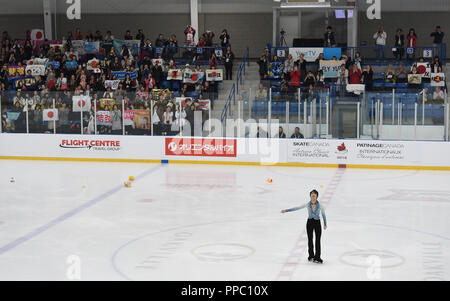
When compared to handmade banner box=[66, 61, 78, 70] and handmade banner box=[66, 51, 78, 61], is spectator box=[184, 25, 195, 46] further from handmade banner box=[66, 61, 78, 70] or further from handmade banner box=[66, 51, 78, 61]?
handmade banner box=[66, 61, 78, 70]

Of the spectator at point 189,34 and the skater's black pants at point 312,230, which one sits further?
the spectator at point 189,34

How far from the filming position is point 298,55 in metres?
27.2

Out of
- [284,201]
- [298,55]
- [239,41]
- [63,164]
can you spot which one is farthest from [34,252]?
[239,41]

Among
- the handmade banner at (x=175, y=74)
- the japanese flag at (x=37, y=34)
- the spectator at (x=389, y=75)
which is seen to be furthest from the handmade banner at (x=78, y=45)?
the spectator at (x=389, y=75)

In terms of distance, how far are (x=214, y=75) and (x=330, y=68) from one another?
164 inches

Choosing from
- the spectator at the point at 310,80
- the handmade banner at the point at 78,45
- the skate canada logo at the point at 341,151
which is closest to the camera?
the skate canada logo at the point at 341,151

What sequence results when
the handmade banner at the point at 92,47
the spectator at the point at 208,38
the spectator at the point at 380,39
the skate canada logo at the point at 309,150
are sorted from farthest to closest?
1. the handmade banner at the point at 92,47
2. the spectator at the point at 208,38
3. the spectator at the point at 380,39
4. the skate canada logo at the point at 309,150

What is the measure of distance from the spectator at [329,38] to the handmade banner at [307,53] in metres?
0.78

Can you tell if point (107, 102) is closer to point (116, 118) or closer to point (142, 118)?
point (116, 118)

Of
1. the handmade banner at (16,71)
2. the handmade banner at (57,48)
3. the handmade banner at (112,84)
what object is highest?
the handmade banner at (57,48)

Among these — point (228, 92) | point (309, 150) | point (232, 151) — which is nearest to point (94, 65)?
point (228, 92)

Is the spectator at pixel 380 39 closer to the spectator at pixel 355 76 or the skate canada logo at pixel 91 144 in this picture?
the spectator at pixel 355 76

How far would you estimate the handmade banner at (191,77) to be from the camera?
25.3 metres
